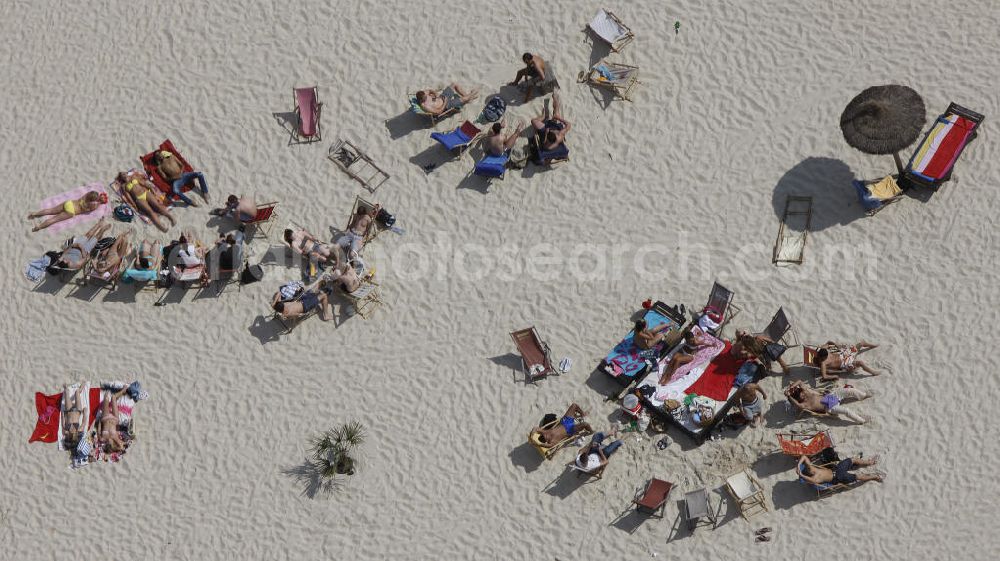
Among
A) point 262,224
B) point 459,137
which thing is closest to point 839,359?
point 459,137

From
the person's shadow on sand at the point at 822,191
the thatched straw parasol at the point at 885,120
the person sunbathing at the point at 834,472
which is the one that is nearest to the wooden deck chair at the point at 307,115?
the person's shadow on sand at the point at 822,191

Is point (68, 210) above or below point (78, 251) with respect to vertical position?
above

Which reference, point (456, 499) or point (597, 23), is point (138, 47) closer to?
point (597, 23)

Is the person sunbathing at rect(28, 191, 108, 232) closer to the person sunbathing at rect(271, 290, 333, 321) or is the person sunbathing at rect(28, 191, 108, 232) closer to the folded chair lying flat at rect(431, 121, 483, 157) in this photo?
the person sunbathing at rect(271, 290, 333, 321)

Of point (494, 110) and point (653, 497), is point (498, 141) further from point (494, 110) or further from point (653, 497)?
point (653, 497)

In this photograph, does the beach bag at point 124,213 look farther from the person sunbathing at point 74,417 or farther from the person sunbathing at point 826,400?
the person sunbathing at point 826,400

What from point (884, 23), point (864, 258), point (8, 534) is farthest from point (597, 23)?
point (8, 534)
